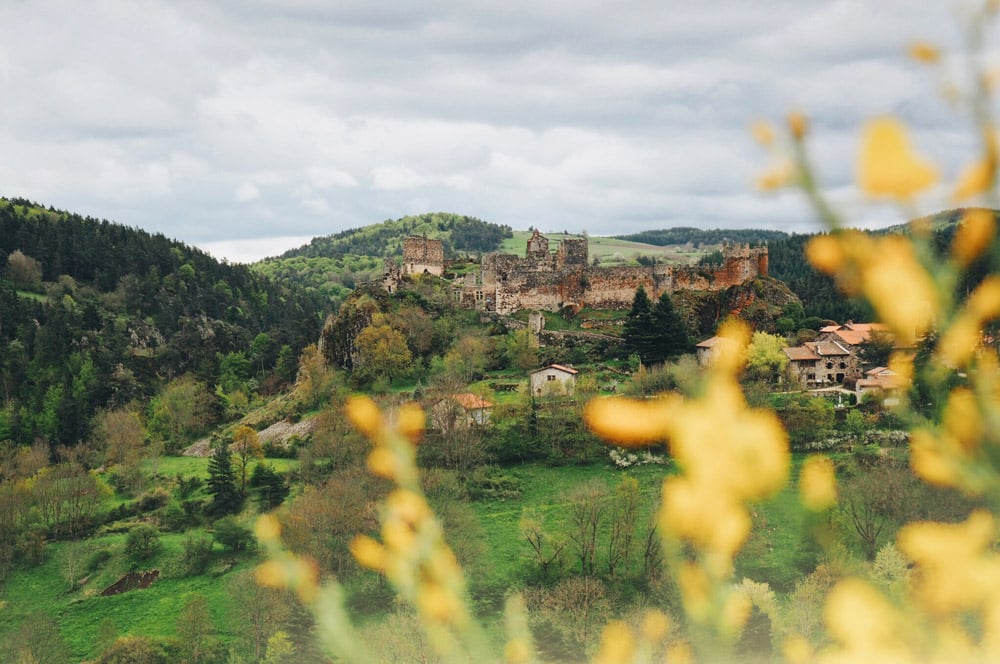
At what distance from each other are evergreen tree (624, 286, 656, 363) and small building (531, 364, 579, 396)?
177 inches

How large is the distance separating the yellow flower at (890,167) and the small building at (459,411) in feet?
127

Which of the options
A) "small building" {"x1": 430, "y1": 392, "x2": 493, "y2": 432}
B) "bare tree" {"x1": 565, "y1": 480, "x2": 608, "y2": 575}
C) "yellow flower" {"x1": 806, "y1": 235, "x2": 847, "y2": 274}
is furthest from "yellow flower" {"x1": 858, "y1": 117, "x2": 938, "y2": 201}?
"small building" {"x1": 430, "y1": 392, "x2": 493, "y2": 432}

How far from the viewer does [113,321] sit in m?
92.2

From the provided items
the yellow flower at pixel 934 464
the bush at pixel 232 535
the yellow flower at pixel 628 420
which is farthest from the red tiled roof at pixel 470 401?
the yellow flower at pixel 628 420

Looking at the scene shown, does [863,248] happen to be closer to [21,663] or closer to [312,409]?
[21,663]

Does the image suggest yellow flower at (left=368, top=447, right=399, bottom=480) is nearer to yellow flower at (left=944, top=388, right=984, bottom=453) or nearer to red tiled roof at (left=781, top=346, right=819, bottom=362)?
yellow flower at (left=944, top=388, right=984, bottom=453)

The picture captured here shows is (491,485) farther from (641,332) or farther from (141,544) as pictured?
(141,544)

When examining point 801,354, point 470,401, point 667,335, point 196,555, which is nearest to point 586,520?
point 470,401

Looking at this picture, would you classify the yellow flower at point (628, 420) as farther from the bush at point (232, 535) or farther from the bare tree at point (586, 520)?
the bush at point (232, 535)

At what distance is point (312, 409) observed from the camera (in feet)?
172

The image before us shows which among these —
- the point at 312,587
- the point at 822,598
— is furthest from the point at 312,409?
the point at 312,587

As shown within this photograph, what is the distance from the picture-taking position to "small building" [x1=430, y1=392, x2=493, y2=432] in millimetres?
39781

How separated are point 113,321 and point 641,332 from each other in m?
71.6

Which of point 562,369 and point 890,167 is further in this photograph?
point 562,369
